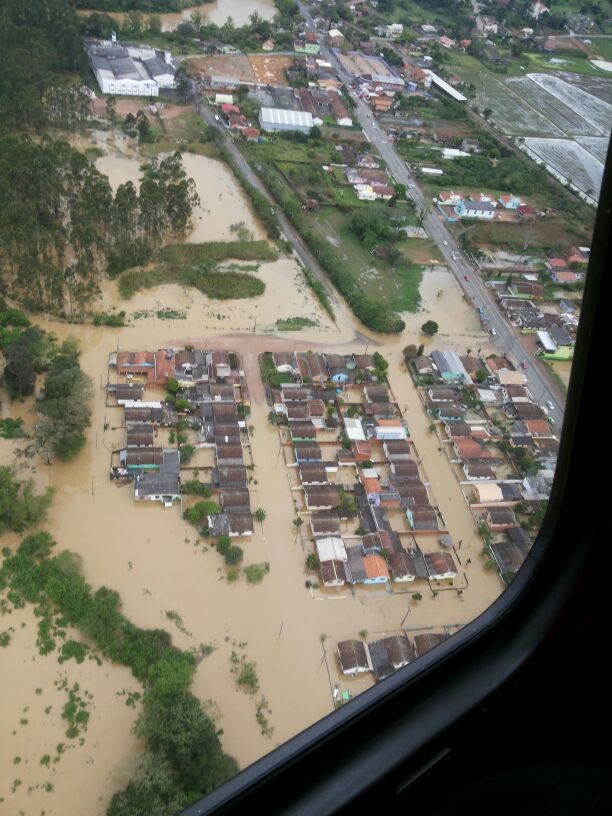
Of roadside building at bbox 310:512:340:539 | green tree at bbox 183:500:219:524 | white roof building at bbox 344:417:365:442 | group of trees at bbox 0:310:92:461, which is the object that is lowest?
roadside building at bbox 310:512:340:539

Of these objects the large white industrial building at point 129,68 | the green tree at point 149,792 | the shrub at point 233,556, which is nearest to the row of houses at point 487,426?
the shrub at point 233,556

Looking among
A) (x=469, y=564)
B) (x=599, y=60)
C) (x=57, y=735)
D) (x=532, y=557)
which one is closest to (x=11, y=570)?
(x=57, y=735)

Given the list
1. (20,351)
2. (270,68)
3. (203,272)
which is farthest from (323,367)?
(270,68)

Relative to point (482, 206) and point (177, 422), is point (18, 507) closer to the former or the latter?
point (177, 422)

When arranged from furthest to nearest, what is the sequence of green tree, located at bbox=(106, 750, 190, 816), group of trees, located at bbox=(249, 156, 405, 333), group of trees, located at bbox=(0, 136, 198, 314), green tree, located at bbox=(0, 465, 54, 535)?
group of trees, located at bbox=(249, 156, 405, 333) → group of trees, located at bbox=(0, 136, 198, 314) → green tree, located at bbox=(0, 465, 54, 535) → green tree, located at bbox=(106, 750, 190, 816)

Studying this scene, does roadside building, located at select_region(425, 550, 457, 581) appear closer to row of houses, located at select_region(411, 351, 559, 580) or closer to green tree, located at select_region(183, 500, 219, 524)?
row of houses, located at select_region(411, 351, 559, 580)

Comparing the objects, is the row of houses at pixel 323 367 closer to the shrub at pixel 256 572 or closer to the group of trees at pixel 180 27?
the shrub at pixel 256 572

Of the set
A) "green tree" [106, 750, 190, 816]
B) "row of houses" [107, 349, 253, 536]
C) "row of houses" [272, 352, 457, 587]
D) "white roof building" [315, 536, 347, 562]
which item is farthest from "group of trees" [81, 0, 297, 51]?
"green tree" [106, 750, 190, 816]
